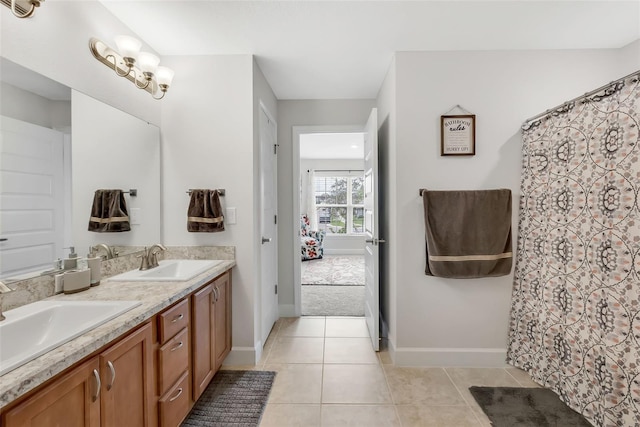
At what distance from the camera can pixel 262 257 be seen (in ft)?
8.16

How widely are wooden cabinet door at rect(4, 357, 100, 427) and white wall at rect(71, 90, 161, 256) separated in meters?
0.83

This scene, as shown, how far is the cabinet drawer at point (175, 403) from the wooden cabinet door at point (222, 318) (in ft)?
1.22

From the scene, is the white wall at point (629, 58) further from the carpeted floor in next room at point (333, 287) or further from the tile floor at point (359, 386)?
the carpeted floor in next room at point (333, 287)

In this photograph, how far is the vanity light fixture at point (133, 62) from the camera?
1637 millimetres

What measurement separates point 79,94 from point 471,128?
97.4 inches

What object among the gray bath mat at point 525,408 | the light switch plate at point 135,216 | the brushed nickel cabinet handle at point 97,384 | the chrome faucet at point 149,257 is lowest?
the gray bath mat at point 525,408

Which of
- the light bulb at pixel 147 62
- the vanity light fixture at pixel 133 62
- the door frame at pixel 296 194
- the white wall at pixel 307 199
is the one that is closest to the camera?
the vanity light fixture at pixel 133 62

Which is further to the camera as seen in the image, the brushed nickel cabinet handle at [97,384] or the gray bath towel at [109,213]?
the gray bath towel at [109,213]

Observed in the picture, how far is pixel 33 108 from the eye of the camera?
128 centimetres

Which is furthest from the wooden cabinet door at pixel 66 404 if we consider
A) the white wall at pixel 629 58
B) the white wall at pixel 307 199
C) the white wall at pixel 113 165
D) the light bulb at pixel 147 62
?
the white wall at pixel 307 199

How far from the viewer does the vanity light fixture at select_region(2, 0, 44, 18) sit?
1.16 metres

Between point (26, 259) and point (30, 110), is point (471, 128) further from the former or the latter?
point (26, 259)

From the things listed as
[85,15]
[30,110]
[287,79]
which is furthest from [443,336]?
[85,15]

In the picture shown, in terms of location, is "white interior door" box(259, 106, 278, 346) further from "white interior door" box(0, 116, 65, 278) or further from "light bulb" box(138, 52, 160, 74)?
"white interior door" box(0, 116, 65, 278)
